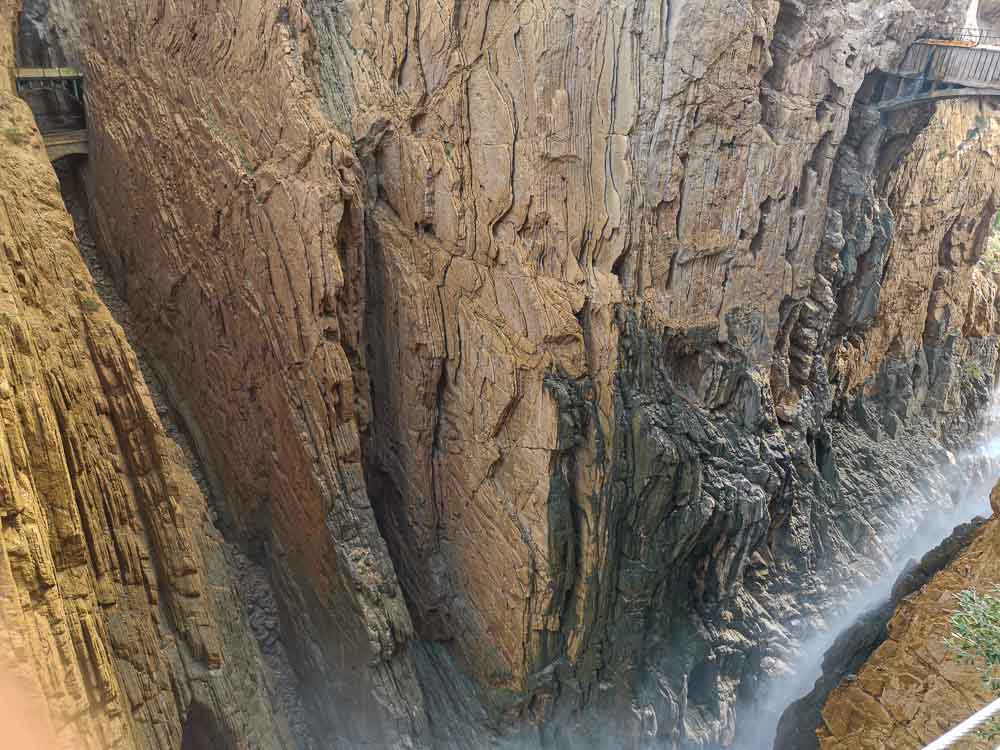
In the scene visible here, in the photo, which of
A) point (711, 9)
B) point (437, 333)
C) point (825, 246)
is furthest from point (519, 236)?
point (825, 246)

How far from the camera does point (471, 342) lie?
9516 mm

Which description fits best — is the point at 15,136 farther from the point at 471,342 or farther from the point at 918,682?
the point at 918,682

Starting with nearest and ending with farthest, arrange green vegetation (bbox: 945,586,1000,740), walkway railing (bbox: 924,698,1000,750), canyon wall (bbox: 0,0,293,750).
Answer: walkway railing (bbox: 924,698,1000,750), canyon wall (bbox: 0,0,293,750), green vegetation (bbox: 945,586,1000,740)

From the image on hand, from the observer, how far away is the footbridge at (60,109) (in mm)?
9984

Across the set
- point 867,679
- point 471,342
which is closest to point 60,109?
point 471,342

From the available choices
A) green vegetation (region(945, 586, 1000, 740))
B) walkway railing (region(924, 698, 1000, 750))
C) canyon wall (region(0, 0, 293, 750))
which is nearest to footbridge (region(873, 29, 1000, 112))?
green vegetation (region(945, 586, 1000, 740))

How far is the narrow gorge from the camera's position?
8547 mm

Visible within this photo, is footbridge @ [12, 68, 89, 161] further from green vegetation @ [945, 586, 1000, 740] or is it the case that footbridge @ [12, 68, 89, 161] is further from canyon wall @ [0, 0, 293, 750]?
green vegetation @ [945, 586, 1000, 740]

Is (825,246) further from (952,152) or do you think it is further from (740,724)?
(740,724)

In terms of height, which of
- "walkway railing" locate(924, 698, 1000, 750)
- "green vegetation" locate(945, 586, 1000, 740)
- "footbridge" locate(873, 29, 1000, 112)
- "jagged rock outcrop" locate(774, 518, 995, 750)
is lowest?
"jagged rock outcrop" locate(774, 518, 995, 750)

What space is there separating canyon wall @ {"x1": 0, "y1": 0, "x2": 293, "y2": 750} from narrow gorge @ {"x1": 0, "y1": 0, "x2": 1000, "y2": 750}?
0.06m

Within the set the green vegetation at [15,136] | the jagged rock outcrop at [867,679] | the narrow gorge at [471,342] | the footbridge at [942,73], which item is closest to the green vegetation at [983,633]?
the jagged rock outcrop at [867,679]

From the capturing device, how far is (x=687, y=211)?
9.35 m

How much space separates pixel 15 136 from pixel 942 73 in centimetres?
1191
